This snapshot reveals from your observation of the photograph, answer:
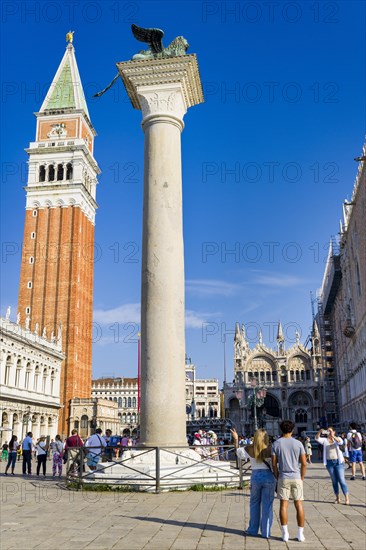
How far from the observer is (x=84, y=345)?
72938 millimetres

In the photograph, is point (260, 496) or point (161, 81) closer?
point (260, 496)

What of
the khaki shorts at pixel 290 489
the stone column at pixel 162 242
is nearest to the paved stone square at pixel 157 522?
the khaki shorts at pixel 290 489

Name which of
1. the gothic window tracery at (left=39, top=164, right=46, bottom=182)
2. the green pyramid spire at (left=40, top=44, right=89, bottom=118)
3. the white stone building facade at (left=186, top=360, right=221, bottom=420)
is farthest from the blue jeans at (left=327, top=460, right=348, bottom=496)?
the white stone building facade at (left=186, top=360, right=221, bottom=420)

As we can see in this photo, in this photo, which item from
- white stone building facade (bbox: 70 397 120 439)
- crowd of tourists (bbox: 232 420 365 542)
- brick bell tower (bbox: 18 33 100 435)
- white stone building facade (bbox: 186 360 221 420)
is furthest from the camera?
white stone building facade (bbox: 186 360 221 420)

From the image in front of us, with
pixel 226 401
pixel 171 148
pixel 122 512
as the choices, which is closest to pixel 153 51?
pixel 171 148

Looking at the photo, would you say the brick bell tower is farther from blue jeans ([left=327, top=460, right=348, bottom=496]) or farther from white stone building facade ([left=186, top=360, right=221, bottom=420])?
white stone building facade ([left=186, top=360, right=221, bottom=420])

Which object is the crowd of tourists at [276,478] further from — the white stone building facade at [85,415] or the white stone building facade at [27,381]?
the white stone building facade at [85,415]

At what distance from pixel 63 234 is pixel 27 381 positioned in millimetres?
23277

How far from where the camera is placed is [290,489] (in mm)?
7535

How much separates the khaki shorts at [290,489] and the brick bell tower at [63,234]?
2363 inches

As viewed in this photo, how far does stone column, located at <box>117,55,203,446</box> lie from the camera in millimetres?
13406

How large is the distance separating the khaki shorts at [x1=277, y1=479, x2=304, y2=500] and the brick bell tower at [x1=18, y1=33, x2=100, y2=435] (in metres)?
60.0

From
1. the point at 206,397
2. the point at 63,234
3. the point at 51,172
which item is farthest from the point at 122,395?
the point at 51,172

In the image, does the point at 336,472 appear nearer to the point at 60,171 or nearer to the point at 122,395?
the point at 60,171
